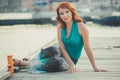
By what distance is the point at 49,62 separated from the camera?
718cm

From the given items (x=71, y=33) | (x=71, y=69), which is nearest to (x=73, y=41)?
(x=71, y=33)

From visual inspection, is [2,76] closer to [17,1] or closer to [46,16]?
[46,16]

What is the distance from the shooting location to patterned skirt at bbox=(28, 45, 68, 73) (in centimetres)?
718

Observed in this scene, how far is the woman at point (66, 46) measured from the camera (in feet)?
22.9

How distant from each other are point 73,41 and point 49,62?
52 centimetres

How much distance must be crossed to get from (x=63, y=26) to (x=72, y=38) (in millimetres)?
260

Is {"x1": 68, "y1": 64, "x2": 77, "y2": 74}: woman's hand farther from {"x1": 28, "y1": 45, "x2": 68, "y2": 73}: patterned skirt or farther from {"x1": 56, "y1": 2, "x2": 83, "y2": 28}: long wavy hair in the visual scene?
{"x1": 56, "y1": 2, "x2": 83, "y2": 28}: long wavy hair

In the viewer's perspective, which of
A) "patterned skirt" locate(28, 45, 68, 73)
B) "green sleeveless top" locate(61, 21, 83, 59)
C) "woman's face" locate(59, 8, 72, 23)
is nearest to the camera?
"woman's face" locate(59, 8, 72, 23)

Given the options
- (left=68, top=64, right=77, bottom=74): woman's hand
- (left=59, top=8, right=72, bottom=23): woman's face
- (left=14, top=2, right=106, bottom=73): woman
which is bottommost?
(left=68, top=64, right=77, bottom=74): woman's hand

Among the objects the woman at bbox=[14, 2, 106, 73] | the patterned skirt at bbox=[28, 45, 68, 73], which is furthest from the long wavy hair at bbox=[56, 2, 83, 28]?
the patterned skirt at bbox=[28, 45, 68, 73]

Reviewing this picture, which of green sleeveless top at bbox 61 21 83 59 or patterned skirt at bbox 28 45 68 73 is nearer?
green sleeveless top at bbox 61 21 83 59

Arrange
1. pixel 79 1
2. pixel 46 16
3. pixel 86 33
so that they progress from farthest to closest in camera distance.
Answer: pixel 79 1 < pixel 46 16 < pixel 86 33

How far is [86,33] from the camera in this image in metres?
6.99

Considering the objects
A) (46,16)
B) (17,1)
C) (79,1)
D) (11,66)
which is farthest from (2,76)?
(17,1)
